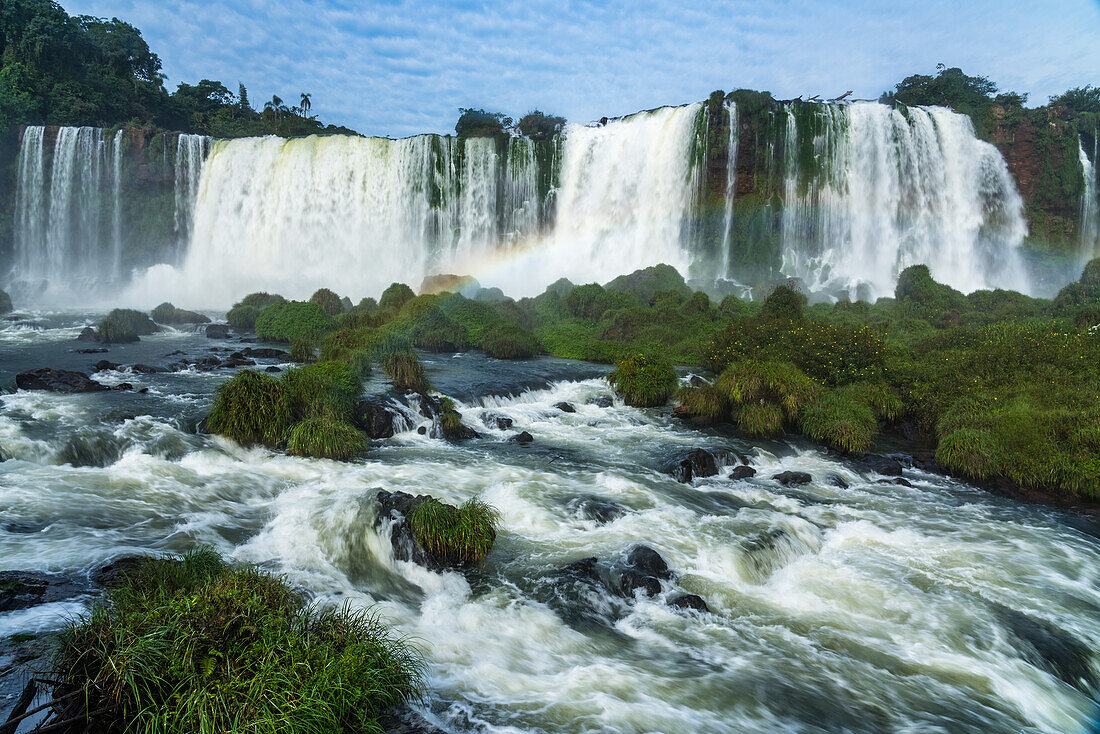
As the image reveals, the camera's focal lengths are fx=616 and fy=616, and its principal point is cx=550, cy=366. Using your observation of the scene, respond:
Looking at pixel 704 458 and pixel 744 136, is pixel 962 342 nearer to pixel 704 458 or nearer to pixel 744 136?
pixel 704 458

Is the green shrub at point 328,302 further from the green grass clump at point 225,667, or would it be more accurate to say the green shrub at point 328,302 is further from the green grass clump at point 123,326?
the green grass clump at point 225,667

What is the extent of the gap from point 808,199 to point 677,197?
8.34 metres

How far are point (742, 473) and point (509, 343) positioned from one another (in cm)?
1347

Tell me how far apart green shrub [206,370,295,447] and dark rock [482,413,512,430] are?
476 cm

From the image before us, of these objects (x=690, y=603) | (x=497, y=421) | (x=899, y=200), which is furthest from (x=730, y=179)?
(x=690, y=603)

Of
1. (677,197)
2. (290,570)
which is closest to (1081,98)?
(677,197)

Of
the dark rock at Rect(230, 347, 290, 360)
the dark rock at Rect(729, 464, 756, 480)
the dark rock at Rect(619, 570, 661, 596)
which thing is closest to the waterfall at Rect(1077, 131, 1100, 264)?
the dark rock at Rect(729, 464, 756, 480)

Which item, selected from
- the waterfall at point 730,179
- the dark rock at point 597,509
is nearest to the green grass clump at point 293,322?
the dark rock at point 597,509

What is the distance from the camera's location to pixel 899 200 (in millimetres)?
38156

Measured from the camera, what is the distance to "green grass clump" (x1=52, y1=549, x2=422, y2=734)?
3.98 meters

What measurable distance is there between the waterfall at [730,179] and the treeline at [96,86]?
129 feet

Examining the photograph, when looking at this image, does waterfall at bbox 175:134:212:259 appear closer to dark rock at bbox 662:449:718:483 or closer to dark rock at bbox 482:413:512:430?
dark rock at bbox 482:413:512:430

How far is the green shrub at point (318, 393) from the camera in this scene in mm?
12828

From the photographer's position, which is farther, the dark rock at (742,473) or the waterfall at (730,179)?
the waterfall at (730,179)
